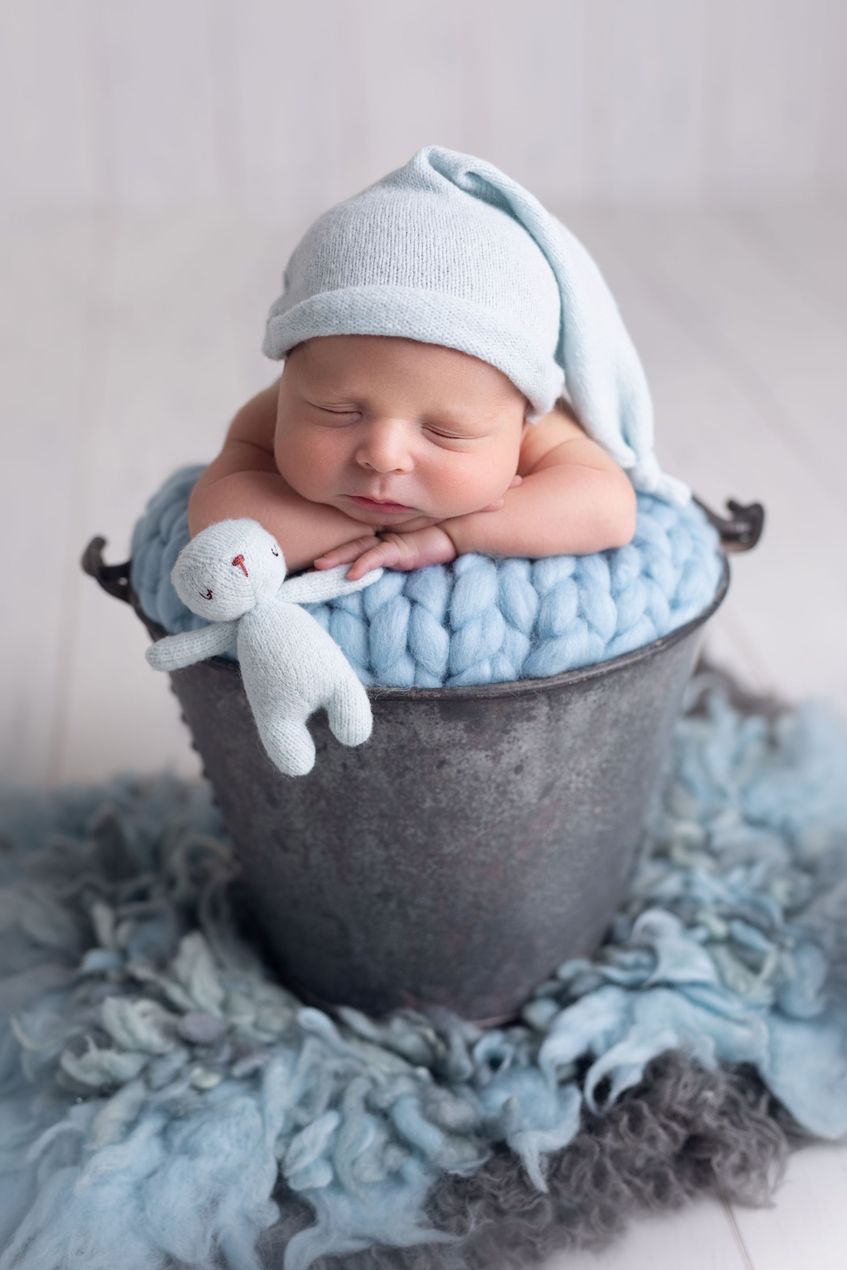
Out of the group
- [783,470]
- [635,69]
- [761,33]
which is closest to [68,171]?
[635,69]

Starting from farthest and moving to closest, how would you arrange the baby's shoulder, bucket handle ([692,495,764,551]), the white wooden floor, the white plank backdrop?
the white plank backdrop < the white wooden floor < bucket handle ([692,495,764,551]) < the baby's shoulder

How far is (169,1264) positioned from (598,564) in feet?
1.57

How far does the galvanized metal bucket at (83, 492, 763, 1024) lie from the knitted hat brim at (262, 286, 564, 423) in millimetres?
184

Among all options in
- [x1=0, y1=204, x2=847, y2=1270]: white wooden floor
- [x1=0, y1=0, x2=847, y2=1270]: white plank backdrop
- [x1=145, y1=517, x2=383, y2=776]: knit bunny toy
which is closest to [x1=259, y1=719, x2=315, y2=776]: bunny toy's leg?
[x1=145, y1=517, x2=383, y2=776]: knit bunny toy

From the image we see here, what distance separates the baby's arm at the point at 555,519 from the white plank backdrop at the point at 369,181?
1024 mm

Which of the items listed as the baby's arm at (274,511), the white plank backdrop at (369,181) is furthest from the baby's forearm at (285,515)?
the white plank backdrop at (369,181)

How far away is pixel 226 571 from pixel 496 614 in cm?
15

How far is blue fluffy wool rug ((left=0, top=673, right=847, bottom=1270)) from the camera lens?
83 centimetres

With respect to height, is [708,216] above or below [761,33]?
below

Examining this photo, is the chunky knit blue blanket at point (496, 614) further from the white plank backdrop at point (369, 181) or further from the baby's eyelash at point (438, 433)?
the white plank backdrop at point (369, 181)

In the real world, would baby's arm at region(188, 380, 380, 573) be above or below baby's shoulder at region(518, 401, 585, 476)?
below

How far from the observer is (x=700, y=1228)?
845 millimetres

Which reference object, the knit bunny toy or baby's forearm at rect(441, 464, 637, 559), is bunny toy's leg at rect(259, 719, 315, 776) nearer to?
the knit bunny toy

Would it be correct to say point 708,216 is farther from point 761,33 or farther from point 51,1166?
point 51,1166
